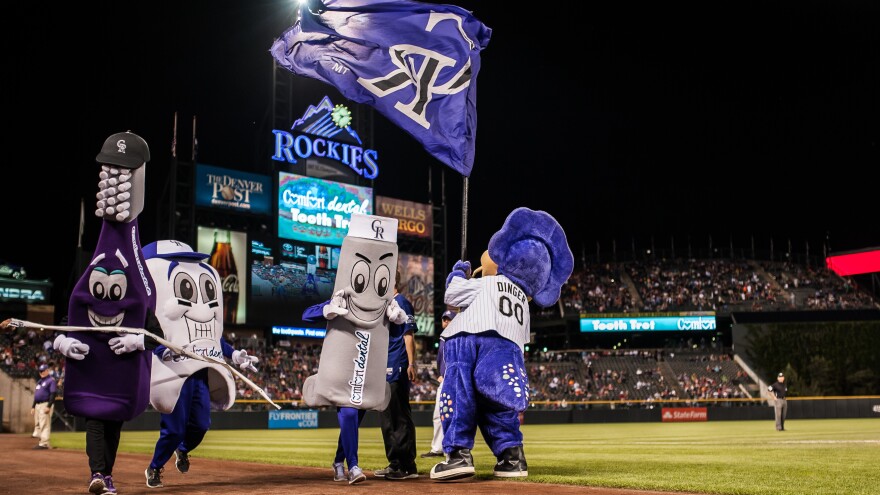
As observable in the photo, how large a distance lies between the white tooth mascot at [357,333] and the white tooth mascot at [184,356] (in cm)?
80

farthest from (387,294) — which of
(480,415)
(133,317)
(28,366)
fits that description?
(28,366)

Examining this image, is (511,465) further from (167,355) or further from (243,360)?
(167,355)

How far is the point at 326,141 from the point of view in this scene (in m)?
40.9

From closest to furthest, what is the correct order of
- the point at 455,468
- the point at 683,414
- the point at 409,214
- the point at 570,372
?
the point at 455,468 → the point at 683,414 → the point at 570,372 → the point at 409,214

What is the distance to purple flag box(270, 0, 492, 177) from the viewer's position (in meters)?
8.28

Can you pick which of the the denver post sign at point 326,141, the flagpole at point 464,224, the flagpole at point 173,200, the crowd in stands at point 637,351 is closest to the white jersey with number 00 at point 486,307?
the flagpole at point 464,224

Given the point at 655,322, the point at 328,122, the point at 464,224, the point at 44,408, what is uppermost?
the point at 328,122

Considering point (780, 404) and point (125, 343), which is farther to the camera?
point (780, 404)

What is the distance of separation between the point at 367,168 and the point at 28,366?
62.3 feet

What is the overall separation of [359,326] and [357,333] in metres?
0.06

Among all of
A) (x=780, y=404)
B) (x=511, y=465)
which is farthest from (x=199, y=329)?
(x=780, y=404)

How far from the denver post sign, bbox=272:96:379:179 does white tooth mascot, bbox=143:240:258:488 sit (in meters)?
32.3

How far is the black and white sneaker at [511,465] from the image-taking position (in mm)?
6953

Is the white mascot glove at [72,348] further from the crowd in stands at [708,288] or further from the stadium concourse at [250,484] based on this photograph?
the crowd in stands at [708,288]
